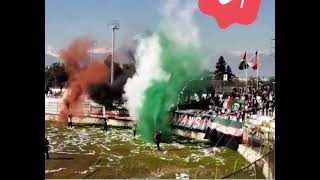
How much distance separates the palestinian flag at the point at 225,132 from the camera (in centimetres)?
490

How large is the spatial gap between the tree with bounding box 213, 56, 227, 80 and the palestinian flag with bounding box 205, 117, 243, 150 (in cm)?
42

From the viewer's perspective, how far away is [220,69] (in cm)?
483

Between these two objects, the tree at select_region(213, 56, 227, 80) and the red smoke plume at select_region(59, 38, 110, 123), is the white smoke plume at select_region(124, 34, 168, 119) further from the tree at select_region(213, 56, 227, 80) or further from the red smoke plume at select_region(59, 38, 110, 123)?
the tree at select_region(213, 56, 227, 80)

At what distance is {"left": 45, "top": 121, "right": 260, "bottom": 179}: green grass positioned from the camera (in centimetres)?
479

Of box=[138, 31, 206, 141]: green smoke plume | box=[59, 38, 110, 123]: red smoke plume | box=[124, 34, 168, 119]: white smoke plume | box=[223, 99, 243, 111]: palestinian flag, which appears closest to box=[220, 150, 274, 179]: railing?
box=[223, 99, 243, 111]: palestinian flag

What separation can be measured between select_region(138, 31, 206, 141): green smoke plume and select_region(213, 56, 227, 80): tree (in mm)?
158

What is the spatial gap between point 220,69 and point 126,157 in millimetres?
1261

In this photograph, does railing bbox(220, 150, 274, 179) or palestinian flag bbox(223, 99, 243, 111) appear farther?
palestinian flag bbox(223, 99, 243, 111)

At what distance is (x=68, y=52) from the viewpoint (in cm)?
481

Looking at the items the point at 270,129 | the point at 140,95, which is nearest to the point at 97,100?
the point at 140,95

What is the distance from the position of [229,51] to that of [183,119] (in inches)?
31.8

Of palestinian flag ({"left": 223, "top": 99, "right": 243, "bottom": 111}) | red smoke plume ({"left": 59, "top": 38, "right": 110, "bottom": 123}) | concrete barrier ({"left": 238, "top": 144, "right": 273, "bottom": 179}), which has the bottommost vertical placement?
concrete barrier ({"left": 238, "top": 144, "right": 273, "bottom": 179})

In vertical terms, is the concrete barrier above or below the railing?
above
